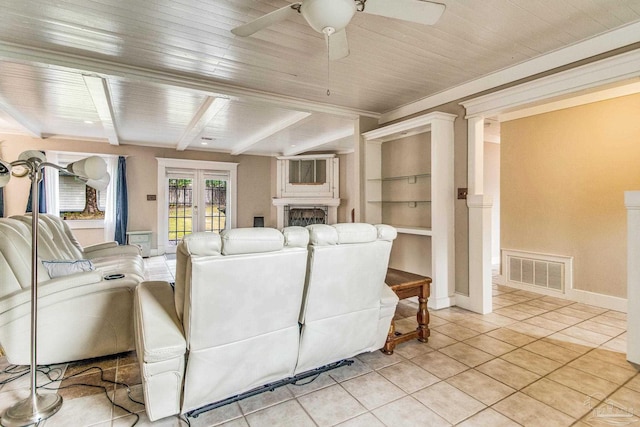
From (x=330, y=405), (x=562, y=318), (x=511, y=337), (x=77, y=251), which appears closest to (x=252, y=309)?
(x=330, y=405)

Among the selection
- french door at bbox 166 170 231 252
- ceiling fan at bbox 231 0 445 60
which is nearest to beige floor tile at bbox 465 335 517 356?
ceiling fan at bbox 231 0 445 60

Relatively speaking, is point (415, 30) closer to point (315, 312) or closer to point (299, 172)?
point (315, 312)

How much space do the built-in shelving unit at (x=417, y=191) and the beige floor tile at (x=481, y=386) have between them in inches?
54.0

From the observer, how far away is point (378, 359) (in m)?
2.36

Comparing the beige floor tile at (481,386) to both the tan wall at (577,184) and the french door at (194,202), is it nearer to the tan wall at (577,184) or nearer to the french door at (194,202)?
the tan wall at (577,184)

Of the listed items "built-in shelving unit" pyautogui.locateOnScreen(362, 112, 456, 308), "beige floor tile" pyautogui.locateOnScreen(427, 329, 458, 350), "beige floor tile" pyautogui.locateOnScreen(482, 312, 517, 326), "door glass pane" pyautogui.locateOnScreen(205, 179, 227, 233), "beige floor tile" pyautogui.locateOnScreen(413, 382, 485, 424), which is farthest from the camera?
"door glass pane" pyautogui.locateOnScreen(205, 179, 227, 233)

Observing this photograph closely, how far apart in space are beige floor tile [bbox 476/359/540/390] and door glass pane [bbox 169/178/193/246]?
6.78m

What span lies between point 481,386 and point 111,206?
7.08m

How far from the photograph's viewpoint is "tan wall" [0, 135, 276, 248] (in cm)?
579

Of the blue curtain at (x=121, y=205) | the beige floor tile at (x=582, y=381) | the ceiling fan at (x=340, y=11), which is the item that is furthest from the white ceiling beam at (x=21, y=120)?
the beige floor tile at (x=582, y=381)

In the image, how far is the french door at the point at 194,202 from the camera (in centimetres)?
720

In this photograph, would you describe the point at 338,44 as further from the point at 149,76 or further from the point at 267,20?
the point at 149,76

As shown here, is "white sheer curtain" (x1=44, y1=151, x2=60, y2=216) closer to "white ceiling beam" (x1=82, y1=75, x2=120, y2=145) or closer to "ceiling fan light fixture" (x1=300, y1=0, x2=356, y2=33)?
"white ceiling beam" (x1=82, y1=75, x2=120, y2=145)

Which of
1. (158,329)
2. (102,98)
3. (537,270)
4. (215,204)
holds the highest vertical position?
(102,98)
